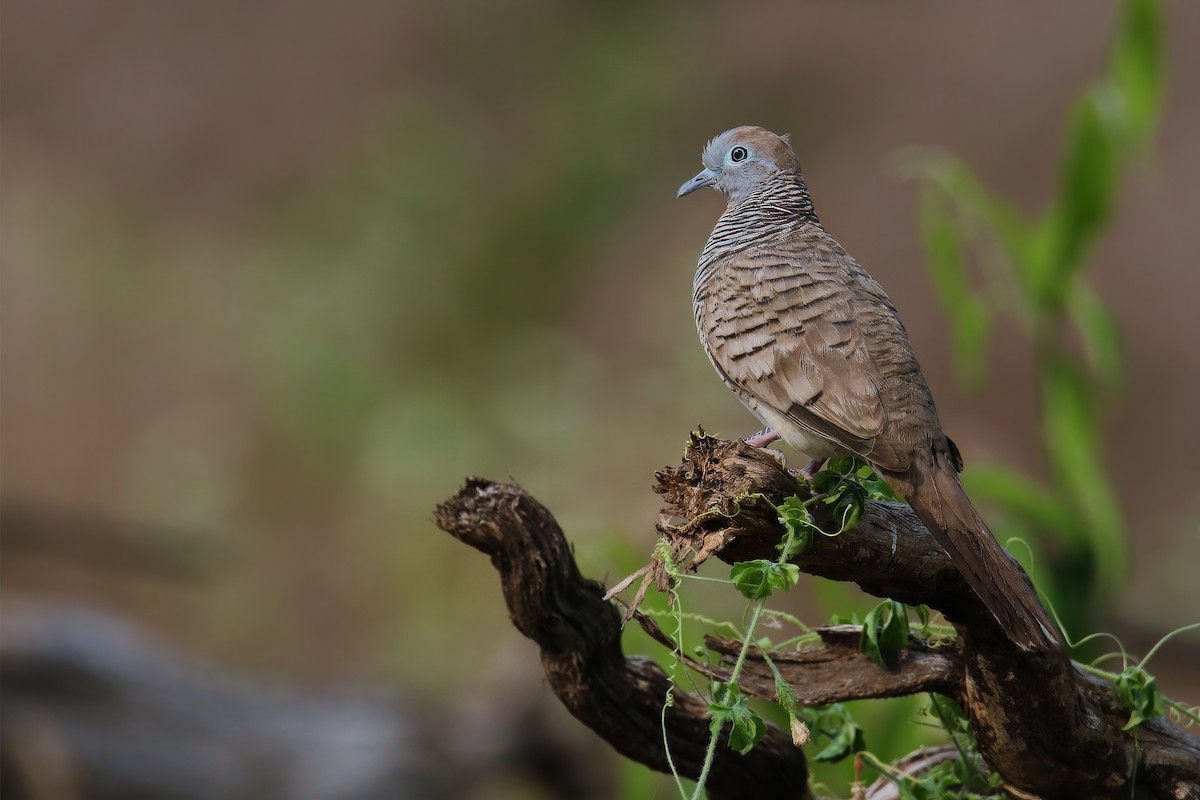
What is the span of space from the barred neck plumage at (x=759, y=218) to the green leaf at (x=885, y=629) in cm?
96

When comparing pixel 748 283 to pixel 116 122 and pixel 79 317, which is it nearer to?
pixel 79 317

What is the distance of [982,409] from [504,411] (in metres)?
3.39

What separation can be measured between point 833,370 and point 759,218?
0.74 m

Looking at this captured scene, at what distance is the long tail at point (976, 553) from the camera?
1.87 meters

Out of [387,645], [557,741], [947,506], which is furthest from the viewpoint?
[387,645]

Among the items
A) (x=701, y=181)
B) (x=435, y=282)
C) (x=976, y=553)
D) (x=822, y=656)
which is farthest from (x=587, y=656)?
(x=435, y=282)

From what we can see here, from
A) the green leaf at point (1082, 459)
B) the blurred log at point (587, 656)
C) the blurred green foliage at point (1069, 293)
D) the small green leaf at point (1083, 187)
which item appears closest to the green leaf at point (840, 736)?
the blurred log at point (587, 656)

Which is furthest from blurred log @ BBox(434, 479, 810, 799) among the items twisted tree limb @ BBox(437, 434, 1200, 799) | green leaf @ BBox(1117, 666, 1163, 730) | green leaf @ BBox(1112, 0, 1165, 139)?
green leaf @ BBox(1112, 0, 1165, 139)

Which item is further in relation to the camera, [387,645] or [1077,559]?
[387,645]

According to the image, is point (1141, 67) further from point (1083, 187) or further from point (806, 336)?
point (806, 336)

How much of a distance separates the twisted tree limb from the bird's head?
1193 mm

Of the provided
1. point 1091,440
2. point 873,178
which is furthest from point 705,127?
point 1091,440

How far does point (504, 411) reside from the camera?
7.73 m

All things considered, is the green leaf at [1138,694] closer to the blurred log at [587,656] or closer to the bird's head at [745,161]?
the blurred log at [587,656]
